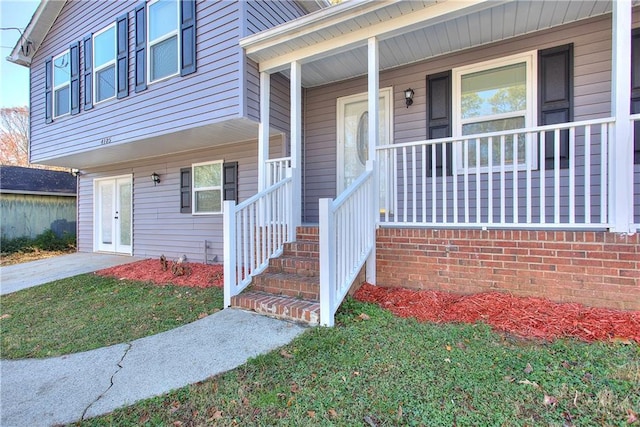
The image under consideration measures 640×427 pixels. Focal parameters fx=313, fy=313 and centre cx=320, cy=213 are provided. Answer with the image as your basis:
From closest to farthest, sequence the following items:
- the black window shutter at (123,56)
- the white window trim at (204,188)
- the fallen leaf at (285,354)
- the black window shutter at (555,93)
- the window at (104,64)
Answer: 1. the fallen leaf at (285,354)
2. the black window shutter at (555,93)
3. the black window shutter at (123,56)
4. the window at (104,64)
5. the white window trim at (204,188)

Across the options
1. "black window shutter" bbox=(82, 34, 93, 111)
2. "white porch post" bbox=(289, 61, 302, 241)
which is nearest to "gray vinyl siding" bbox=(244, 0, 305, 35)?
"white porch post" bbox=(289, 61, 302, 241)

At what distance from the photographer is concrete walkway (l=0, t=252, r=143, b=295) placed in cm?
586

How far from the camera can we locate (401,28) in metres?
3.85

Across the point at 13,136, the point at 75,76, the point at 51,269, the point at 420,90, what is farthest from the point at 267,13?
the point at 13,136

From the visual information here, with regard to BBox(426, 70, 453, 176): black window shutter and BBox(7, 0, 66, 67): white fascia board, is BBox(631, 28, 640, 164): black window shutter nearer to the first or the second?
BBox(426, 70, 453, 176): black window shutter

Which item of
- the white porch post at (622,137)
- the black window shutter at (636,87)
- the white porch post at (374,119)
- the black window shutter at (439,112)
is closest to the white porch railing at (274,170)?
the white porch post at (374,119)

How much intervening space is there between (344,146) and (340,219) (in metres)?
2.81

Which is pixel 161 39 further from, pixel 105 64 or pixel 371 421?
pixel 371 421

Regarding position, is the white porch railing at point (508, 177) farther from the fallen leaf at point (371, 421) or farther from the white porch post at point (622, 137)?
the fallen leaf at point (371, 421)

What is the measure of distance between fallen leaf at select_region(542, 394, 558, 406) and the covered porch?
1700 millimetres

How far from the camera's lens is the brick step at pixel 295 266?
12.6 ft

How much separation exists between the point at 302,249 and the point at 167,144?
4.10 metres

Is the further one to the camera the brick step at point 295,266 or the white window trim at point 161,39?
the white window trim at point 161,39

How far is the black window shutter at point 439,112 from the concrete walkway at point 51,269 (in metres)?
7.10
